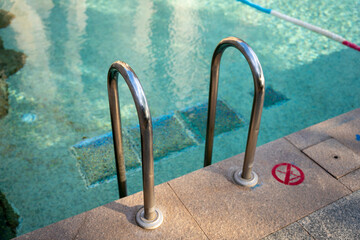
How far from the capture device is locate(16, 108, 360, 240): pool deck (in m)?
1.82

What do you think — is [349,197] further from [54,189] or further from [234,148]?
[54,189]

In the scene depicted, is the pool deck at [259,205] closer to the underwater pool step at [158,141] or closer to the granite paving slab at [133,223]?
the granite paving slab at [133,223]

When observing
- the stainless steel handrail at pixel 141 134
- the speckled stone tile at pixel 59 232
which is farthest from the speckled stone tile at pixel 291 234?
the speckled stone tile at pixel 59 232

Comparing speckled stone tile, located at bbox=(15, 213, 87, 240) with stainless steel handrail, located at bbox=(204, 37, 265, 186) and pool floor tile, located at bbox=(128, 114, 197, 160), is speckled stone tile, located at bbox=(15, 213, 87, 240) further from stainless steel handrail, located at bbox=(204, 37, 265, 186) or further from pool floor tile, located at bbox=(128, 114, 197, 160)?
pool floor tile, located at bbox=(128, 114, 197, 160)

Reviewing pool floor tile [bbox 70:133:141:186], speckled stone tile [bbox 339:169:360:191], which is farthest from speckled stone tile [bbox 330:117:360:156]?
pool floor tile [bbox 70:133:141:186]

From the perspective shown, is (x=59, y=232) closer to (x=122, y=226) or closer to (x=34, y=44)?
(x=122, y=226)

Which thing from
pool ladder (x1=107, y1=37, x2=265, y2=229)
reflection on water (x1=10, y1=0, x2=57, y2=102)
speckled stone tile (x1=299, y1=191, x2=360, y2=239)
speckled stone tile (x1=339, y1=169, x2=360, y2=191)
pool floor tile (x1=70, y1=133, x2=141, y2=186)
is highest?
pool ladder (x1=107, y1=37, x2=265, y2=229)

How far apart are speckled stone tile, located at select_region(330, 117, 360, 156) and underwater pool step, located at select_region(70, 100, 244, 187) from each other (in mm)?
1275

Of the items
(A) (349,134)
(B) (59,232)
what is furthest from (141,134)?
(A) (349,134)

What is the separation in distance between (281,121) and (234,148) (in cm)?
77

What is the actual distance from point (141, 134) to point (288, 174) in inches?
46.0

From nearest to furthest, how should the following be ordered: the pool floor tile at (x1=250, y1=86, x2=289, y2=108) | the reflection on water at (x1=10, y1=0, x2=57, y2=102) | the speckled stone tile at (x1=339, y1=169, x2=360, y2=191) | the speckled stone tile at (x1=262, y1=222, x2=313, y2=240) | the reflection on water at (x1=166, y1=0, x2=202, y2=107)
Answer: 1. the speckled stone tile at (x1=262, y1=222, x2=313, y2=240)
2. the speckled stone tile at (x1=339, y1=169, x2=360, y2=191)
3. the pool floor tile at (x1=250, y1=86, x2=289, y2=108)
4. the reflection on water at (x1=10, y1=0, x2=57, y2=102)
5. the reflection on water at (x1=166, y1=0, x2=202, y2=107)

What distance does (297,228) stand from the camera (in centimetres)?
187

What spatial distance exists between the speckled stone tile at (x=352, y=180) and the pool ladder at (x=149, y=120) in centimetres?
60
